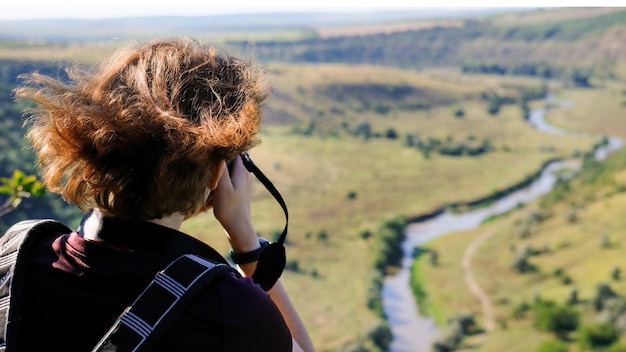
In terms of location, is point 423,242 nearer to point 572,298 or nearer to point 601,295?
point 572,298

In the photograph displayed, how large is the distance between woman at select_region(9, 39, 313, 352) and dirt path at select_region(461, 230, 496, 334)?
67.2ft

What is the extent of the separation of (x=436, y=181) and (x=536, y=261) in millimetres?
12884

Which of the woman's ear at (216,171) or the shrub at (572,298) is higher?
the woman's ear at (216,171)

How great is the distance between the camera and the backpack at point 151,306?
40.9 inches

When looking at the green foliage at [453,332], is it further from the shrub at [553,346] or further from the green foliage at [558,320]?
the shrub at [553,346]

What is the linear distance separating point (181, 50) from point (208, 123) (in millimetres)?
205

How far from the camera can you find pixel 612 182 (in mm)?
33000

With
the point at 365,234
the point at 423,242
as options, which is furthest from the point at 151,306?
the point at 365,234

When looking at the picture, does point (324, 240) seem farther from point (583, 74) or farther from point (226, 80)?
point (583, 74)

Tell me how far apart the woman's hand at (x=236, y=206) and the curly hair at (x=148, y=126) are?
0.21ft

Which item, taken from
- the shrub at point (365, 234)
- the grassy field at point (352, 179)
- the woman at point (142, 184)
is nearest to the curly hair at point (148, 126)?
the woman at point (142, 184)

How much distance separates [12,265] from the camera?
1188 millimetres

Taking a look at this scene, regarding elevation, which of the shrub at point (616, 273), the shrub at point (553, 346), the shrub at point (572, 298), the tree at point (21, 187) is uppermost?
the tree at point (21, 187)

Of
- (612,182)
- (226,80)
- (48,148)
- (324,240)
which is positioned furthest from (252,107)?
(612,182)
